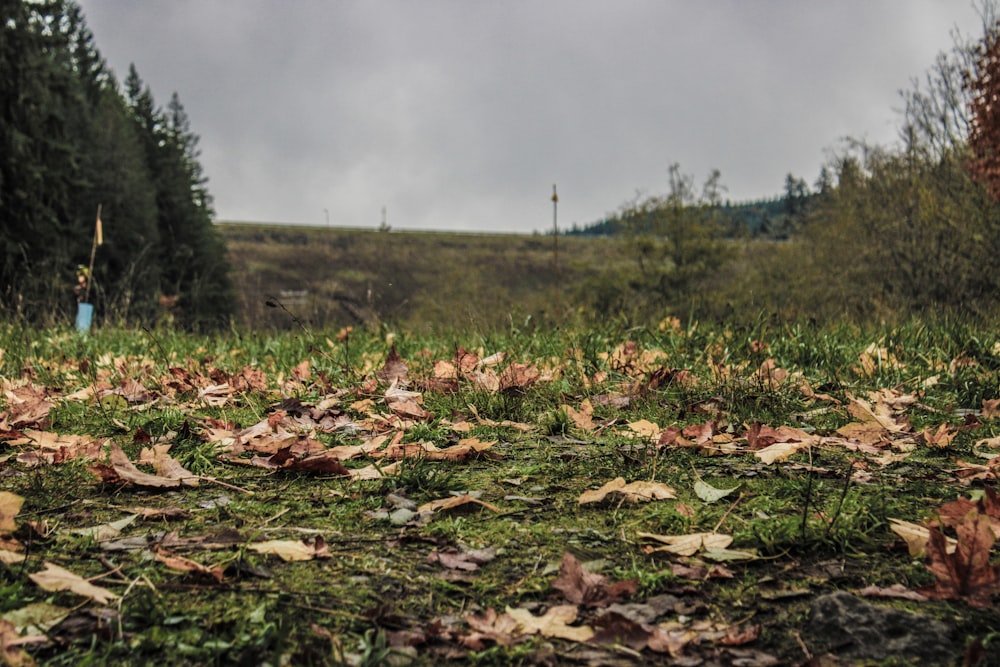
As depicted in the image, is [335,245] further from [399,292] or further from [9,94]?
[9,94]

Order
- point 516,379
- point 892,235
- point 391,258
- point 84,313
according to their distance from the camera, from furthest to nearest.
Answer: point 391,258 → point 892,235 → point 84,313 → point 516,379

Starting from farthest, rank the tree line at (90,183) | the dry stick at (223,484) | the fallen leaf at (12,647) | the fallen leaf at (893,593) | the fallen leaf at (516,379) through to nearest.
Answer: the tree line at (90,183) < the fallen leaf at (516,379) < the dry stick at (223,484) < the fallen leaf at (893,593) < the fallen leaf at (12,647)

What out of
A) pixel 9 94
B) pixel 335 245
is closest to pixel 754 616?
pixel 9 94

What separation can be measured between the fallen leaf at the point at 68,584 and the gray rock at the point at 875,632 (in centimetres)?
128

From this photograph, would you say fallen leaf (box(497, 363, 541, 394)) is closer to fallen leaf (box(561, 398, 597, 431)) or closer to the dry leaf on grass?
fallen leaf (box(561, 398, 597, 431))

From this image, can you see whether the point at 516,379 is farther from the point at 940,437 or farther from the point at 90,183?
the point at 90,183

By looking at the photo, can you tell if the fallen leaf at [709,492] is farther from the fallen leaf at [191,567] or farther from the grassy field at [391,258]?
the grassy field at [391,258]

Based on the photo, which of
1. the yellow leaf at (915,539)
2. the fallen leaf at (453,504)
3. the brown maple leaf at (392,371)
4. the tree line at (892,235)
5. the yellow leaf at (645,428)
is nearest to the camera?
the yellow leaf at (915,539)

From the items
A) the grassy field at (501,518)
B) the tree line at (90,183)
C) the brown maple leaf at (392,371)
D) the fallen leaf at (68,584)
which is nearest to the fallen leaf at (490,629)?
the grassy field at (501,518)

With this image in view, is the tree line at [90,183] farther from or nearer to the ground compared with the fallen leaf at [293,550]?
farther from the ground

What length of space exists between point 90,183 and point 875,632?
3390cm

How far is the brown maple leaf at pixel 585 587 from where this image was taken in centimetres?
134

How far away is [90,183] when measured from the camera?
96.2 feet

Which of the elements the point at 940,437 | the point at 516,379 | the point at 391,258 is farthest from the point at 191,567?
the point at 391,258
